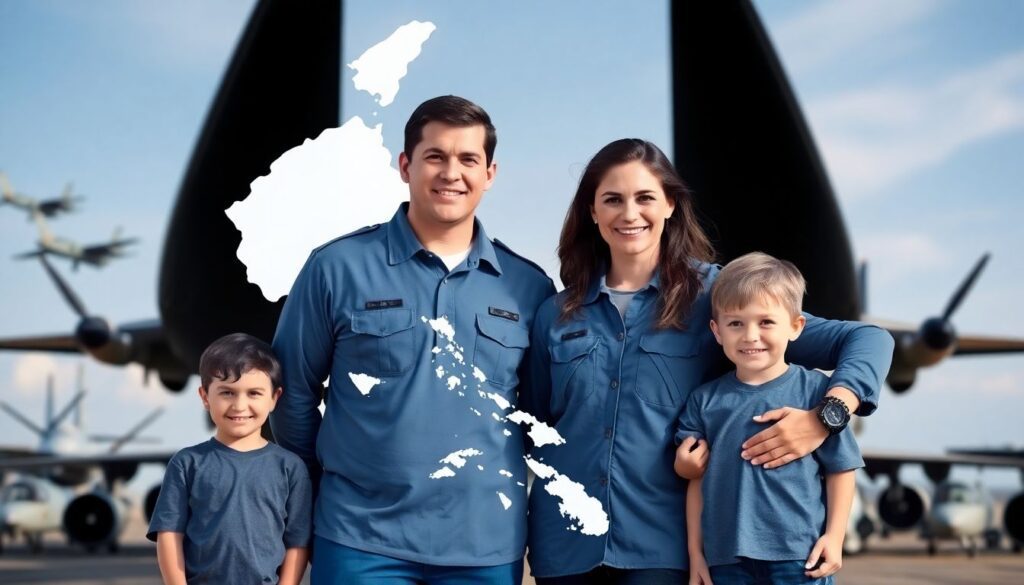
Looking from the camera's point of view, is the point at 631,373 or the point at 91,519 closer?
the point at 631,373

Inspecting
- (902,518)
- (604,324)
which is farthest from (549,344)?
(902,518)

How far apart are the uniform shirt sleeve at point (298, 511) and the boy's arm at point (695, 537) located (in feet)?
2.90

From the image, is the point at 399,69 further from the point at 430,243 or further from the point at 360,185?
the point at 430,243

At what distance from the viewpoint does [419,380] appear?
7.79ft

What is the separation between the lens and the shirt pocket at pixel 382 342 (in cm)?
240

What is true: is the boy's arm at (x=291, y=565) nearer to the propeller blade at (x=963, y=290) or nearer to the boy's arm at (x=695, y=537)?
the boy's arm at (x=695, y=537)

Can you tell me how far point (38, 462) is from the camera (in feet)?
66.1

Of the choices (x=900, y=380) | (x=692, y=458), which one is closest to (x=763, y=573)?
(x=692, y=458)

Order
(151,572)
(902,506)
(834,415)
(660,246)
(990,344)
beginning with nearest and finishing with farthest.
Result: (834,415)
(660,246)
(151,572)
(990,344)
(902,506)

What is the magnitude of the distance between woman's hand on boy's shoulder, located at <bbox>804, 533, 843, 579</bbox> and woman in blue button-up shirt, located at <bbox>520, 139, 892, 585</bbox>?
0.20 meters

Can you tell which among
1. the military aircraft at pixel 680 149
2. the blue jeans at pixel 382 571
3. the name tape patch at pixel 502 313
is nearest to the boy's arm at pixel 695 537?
the blue jeans at pixel 382 571

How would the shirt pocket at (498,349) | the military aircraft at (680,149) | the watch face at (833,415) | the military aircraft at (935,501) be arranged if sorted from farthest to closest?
the military aircraft at (935,501)
the military aircraft at (680,149)
the shirt pocket at (498,349)
the watch face at (833,415)

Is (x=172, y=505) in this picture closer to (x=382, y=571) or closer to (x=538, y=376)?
(x=382, y=571)

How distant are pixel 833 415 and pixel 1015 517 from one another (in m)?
18.6
